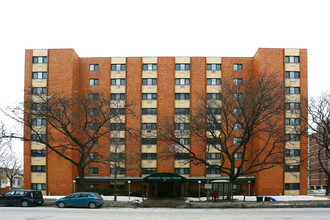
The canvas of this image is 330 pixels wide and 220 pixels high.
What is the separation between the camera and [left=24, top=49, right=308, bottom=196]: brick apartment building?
155 ft

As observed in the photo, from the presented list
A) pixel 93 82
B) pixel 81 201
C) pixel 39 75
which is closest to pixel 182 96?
pixel 93 82

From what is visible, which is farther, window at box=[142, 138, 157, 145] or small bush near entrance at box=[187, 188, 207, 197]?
window at box=[142, 138, 157, 145]

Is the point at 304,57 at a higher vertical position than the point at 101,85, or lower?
higher

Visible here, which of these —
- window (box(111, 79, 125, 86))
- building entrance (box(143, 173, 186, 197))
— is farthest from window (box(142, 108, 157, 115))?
building entrance (box(143, 173, 186, 197))

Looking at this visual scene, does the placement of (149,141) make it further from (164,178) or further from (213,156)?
(213,156)

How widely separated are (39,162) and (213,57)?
28.6 m

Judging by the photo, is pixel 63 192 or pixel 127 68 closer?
pixel 63 192

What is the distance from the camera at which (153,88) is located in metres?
50.9

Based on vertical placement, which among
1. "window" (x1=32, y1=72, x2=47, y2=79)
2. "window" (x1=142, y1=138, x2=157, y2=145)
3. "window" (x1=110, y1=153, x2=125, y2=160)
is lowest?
"window" (x1=110, y1=153, x2=125, y2=160)

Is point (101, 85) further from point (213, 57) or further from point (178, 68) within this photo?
point (213, 57)

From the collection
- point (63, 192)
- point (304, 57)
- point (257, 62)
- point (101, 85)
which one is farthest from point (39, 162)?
point (304, 57)

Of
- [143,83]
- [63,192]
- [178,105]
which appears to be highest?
[143,83]

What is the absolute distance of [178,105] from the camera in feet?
166

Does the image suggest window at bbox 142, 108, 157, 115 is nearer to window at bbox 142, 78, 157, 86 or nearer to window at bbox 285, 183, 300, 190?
window at bbox 142, 78, 157, 86
